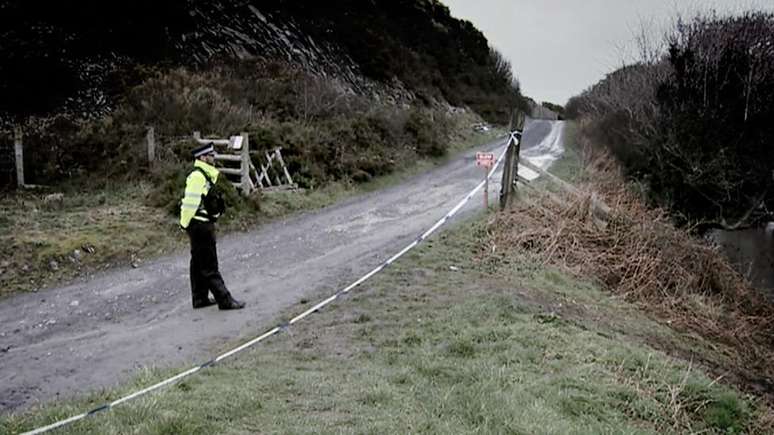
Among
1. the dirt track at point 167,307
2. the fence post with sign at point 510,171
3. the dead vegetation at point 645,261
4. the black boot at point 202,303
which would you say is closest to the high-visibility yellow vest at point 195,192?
the black boot at point 202,303

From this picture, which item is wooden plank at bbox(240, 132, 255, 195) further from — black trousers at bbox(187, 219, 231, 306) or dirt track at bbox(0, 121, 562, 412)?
black trousers at bbox(187, 219, 231, 306)

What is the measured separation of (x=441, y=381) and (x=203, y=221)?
132 inches

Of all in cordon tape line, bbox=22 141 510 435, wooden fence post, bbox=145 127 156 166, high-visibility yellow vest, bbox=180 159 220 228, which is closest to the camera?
cordon tape line, bbox=22 141 510 435

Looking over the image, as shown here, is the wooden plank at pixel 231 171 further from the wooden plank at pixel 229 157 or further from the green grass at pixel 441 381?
the green grass at pixel 441 381

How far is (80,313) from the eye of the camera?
718 cm

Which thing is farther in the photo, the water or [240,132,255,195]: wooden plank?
the water

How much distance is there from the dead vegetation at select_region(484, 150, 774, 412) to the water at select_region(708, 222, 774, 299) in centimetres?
470

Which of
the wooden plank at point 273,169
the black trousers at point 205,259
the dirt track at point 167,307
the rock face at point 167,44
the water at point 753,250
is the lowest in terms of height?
the water at point 753,250

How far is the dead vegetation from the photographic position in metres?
8.98

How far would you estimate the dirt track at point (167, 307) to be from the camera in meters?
5.54

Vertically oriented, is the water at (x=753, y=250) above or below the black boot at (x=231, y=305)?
below

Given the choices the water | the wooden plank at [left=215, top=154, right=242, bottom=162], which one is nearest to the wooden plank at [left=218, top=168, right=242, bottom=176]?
the wooden plank at [left=215, top=154, right=242, bottom=162]

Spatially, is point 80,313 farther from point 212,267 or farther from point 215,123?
point 215,123

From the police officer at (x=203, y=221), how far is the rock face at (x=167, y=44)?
399 inches
